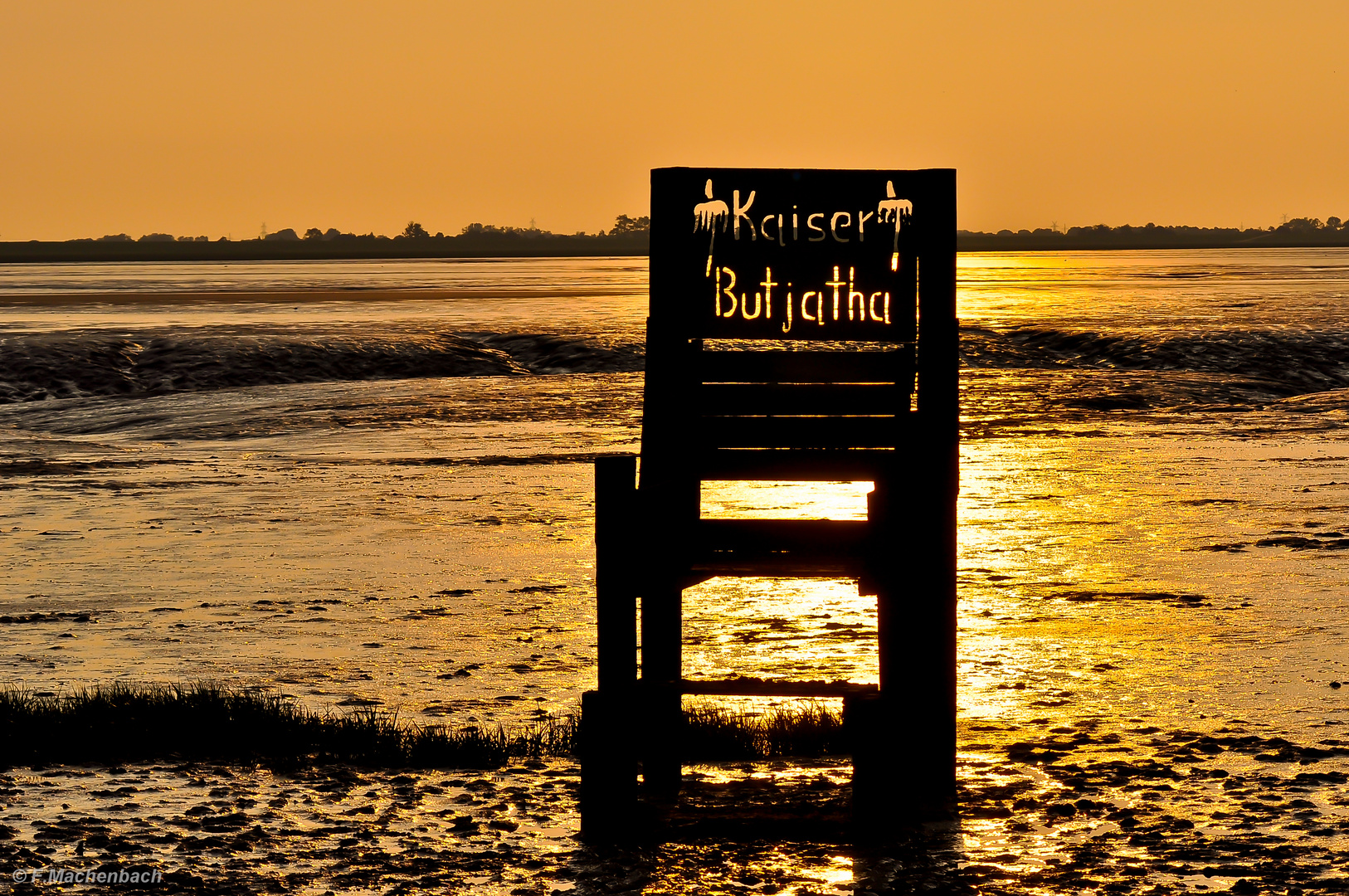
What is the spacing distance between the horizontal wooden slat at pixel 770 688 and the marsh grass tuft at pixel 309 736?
3.08 ft

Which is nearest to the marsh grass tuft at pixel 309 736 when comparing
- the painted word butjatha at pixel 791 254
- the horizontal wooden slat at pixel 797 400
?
the horizontal wooden slat at pixel 797 400

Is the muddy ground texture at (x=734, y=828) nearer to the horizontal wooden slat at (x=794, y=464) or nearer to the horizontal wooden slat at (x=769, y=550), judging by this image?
the horizontal wooden slat at (x=769, y=550)

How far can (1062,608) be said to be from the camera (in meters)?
9.59

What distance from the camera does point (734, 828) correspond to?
5.76 meters

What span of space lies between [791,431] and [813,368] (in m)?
0.27

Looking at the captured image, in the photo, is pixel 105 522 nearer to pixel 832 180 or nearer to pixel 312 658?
pixel 312 658

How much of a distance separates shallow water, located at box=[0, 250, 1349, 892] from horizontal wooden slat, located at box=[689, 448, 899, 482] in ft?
4.44

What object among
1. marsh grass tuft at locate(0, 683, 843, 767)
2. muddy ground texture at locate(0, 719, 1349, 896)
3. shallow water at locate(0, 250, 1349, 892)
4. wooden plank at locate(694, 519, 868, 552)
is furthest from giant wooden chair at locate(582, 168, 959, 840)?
marsh grass tuft at locate(0, 683, 843, 767)

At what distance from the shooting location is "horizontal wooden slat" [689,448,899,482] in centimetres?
607

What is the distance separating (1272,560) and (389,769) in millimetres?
7139

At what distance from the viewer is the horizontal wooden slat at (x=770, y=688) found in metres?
5.70

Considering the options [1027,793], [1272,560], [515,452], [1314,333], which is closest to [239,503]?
[515,452]

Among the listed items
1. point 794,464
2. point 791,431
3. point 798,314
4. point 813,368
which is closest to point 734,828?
point 794,464

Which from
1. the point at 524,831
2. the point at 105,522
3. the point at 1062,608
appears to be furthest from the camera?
the point at 105,522
